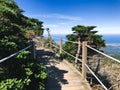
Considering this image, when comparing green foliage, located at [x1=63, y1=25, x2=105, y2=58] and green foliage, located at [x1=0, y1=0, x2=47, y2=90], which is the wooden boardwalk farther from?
green foliage, located at [x1=63, y1=25, x2=105, y2=58]

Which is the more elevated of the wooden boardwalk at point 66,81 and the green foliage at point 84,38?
the green foliage at point 84,38

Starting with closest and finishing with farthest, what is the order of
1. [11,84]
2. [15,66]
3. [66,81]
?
1. [11,84]
2. [15,66]
3. [66,81]

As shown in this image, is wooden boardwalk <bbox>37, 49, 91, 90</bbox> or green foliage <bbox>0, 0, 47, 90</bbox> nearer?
green foliage <bbox>0, 0, 47, 90</bbox>

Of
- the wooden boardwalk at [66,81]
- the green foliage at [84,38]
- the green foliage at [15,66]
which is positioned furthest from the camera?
the green foliage at [84,38]

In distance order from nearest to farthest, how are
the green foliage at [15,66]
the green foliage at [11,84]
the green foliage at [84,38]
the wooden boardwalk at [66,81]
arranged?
the green foliage at [11,84] → the green foliage at [15,66] → the wooden boardwalk at [66,81] → the green foliage at [84,38]

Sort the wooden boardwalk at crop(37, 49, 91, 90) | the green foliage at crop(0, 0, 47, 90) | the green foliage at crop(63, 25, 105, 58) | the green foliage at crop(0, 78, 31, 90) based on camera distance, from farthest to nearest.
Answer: the green foliage at crop(63, 25, 105, 58)
the wooden boardwalk at crop(37, 49, 91, 90)
the green foliage at crop(0, 0, 47, 90)
the green foliage at crop(0, 78, 31, 90)

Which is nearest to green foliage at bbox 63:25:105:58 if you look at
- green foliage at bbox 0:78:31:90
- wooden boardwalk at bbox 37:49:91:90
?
wooden boardwalk at bbox 37:49:91:90

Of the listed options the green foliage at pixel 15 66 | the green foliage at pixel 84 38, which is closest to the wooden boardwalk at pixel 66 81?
the green foliage at pixel 15 66

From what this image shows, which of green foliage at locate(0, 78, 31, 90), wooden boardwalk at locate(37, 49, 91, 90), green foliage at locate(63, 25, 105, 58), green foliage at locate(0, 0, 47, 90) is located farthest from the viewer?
green foliage at locate(63, 25, 105, 58)

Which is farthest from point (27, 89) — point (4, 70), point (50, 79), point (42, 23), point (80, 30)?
point (42, 23)

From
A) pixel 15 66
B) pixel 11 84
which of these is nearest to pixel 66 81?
pixel 15 66

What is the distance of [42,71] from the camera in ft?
17.0

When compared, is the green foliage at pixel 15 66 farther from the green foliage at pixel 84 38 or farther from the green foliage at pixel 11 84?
the green foliage at pixel 84 38

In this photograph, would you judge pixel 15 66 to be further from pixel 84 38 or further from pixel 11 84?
pixel 84 38
